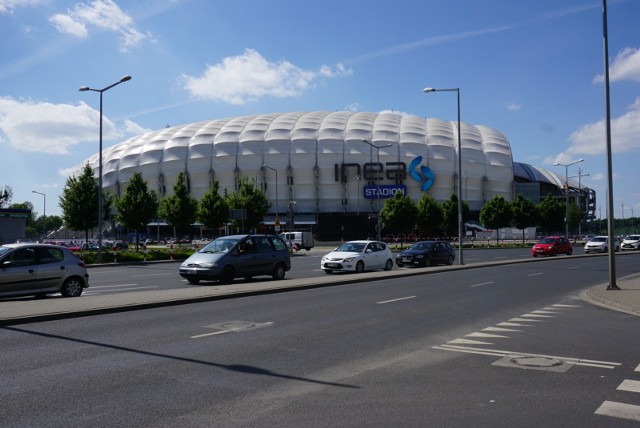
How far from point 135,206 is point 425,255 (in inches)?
1211

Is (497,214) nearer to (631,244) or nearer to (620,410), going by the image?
(631,244)

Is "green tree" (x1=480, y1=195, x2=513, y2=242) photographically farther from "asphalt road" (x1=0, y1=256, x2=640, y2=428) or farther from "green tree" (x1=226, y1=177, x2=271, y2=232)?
"asphalt road" (x1=0, y1=256, x2=640, y2=428)

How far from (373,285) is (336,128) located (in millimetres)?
88456

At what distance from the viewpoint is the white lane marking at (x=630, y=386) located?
Result: 638 centimetres

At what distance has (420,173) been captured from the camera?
102m

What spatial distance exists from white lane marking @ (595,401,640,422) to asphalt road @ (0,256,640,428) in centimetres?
6

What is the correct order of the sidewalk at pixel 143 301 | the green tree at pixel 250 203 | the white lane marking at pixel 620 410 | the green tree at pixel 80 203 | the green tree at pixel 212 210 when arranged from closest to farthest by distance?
the white lane marking at pixel 620 410, the sidewalk at pixel 143 301, the green tree at pixel 80 203, the green tree at pixel 212 210, the green tree at pixel 250 203

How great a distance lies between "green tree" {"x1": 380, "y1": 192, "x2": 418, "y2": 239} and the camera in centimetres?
6869

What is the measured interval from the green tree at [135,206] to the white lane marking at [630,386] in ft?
161

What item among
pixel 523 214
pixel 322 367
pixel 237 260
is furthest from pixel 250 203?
pixel 322 367

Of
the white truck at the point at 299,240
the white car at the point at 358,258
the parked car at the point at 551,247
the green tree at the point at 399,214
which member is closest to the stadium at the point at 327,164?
the green tree at the point at 399,214

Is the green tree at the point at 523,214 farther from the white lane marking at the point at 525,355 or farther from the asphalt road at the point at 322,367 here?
the white lane marking at the point at 525,355

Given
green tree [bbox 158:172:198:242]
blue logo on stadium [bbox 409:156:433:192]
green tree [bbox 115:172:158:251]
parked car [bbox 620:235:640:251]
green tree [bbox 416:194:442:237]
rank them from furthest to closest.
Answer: blue logo on stadium [bbox 409:156:433:192]
green tree [bbox 416:194:442:237]
green tree [bbox 158:172:198:242]
parked car [bbox 620:235:640:251]
green tree [bbox 115:172:158:251]

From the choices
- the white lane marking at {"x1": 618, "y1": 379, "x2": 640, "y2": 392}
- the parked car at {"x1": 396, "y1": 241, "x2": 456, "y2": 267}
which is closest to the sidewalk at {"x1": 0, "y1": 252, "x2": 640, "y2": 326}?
the white lane marking at {"x1": 618, "y1": 379, "x2": 640, "y2": 392}
